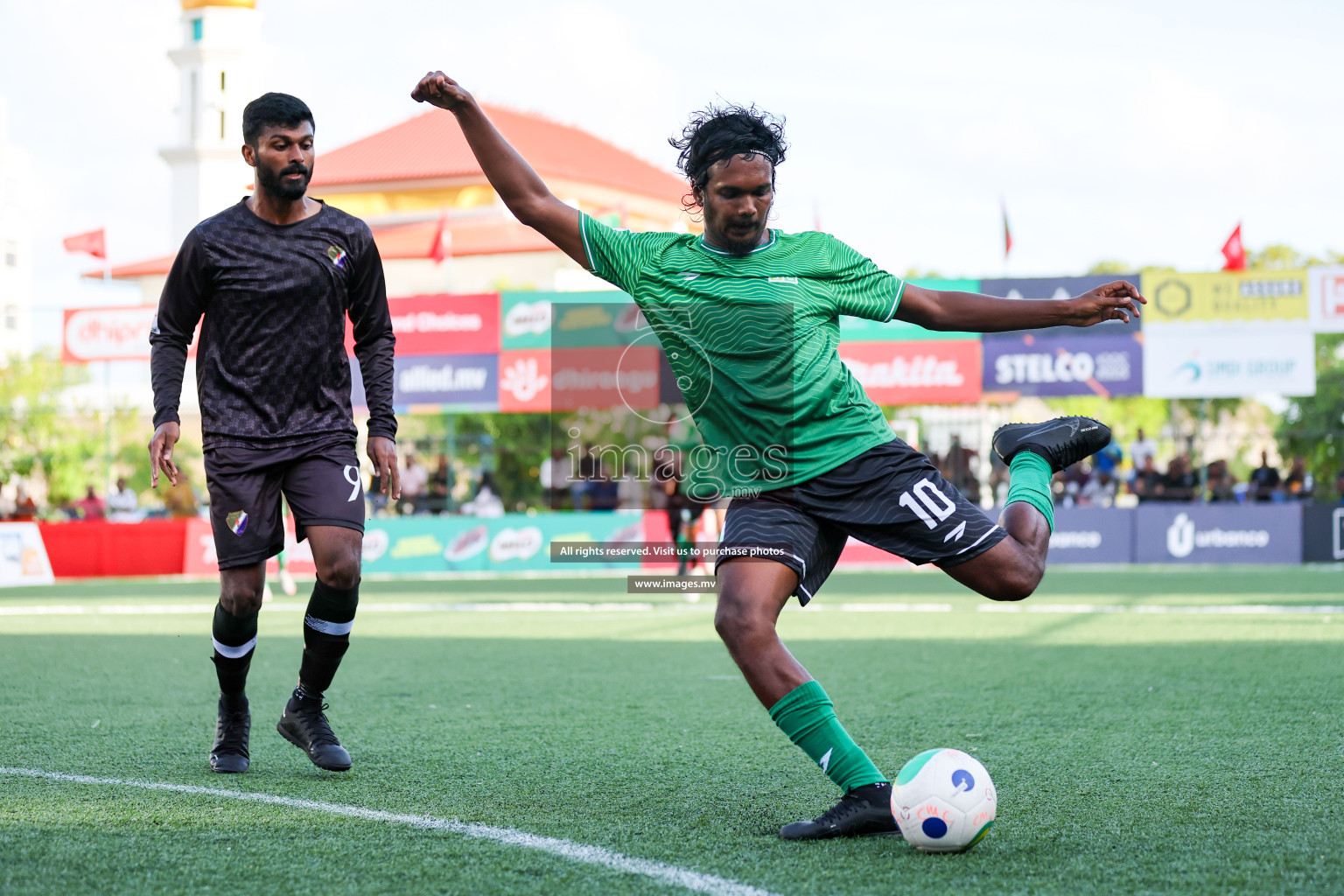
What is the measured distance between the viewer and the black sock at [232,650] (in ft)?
16.6

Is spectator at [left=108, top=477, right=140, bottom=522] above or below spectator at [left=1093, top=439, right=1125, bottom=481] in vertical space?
below

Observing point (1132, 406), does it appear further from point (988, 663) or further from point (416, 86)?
point (416, 86)

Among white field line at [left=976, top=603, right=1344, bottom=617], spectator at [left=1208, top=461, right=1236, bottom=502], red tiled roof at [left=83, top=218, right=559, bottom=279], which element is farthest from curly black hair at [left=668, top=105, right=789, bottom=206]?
red tiled roof at [left=83, top=218, right=559, bottom=279]

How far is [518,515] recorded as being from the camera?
22.3 metres

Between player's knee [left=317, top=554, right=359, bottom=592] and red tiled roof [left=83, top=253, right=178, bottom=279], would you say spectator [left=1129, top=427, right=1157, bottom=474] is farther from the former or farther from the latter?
red tiled roof [left=83, top=253, right=178, bottom=279]

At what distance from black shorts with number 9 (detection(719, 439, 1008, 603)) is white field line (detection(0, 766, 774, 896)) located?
0.95 meters

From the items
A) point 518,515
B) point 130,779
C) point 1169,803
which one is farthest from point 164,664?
point 518,515

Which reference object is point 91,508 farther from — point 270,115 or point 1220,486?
point 270,115

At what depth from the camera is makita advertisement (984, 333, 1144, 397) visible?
22703 millimetres

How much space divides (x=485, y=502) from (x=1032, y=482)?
19.0 m

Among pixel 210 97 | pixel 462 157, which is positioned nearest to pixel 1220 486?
pixel 462 157

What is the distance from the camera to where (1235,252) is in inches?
984

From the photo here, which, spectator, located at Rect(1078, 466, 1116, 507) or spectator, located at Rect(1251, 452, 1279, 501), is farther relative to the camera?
spectator, located at Rect(1078, 466, 1116, 507)

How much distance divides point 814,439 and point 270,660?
20.7 ft
